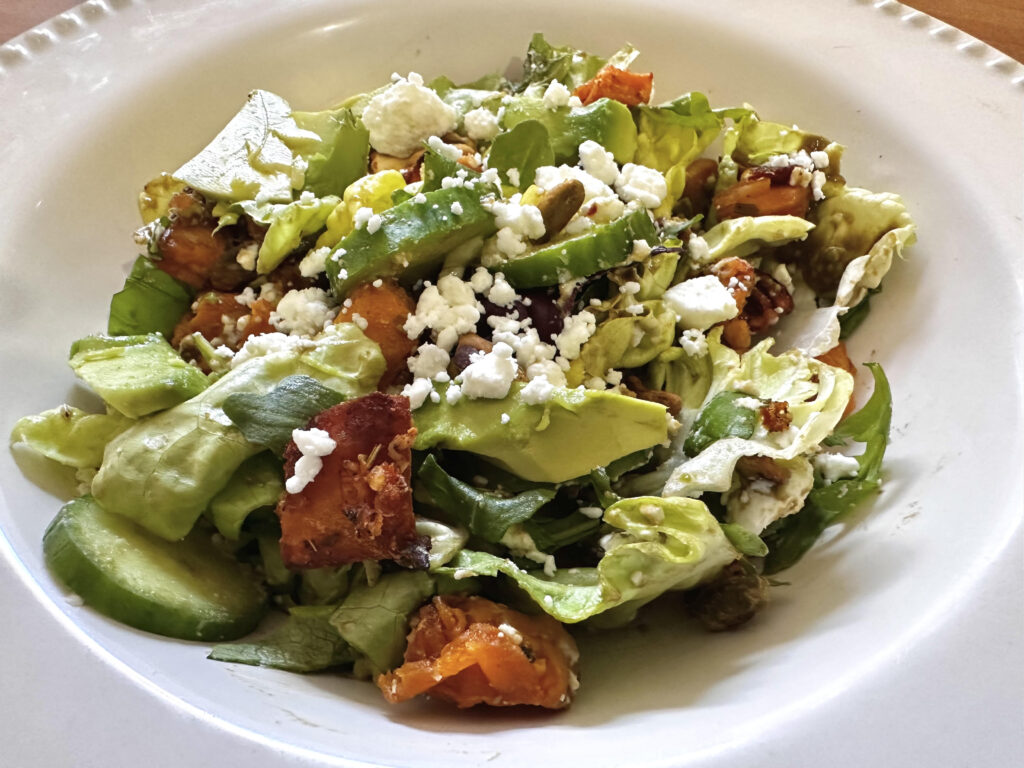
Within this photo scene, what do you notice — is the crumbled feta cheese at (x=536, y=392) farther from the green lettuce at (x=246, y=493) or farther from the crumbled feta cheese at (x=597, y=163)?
the crumbled feta cheese at (x=597, y=163)

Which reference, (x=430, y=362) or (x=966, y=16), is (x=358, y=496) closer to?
(x=430, y=362)

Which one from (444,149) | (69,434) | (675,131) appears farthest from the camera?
(675,131)

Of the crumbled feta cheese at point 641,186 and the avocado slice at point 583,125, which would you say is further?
the avocado slice at point 583,125

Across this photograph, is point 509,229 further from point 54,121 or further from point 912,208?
point 54,121

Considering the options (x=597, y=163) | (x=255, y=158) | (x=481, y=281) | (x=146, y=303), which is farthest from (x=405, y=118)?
(x=146, y=303)

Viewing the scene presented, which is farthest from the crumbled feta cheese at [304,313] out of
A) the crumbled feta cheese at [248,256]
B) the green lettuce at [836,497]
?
the green lettuce at [836,497]

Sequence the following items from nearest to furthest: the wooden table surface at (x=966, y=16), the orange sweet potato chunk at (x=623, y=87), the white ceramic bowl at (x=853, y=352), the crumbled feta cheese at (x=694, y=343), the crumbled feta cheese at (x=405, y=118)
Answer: the white ceramic bowl at (x=853, y=352), the crumbled feta cheese at (x=694, y=343), the crumbled feta cheese at (x=405, y=118), the orange sweet potato chunk at (x=623, y=87), the wooden table surface at (x=966, y=16)
